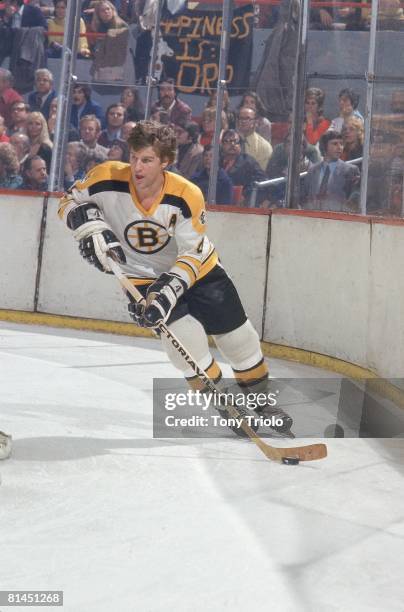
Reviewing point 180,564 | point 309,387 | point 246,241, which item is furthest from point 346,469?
point 246,241

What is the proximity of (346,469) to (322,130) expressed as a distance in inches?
129

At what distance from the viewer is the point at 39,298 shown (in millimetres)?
6625

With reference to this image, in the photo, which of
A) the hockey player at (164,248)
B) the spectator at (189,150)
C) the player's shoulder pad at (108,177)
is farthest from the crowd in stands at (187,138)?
the player's shoulder pad at (108,177)

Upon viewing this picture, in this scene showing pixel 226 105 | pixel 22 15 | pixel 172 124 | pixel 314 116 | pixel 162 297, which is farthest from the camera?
pixel 22 15

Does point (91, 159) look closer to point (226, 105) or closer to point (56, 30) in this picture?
point (226, 105)

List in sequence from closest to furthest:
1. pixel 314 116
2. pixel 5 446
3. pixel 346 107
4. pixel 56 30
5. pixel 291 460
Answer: pixel 5 446 → pixel 291 460 → pixel 346 107 → pixel 314 116 → pixel 56 30

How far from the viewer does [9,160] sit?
7465mm

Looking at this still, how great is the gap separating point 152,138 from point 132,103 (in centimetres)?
364

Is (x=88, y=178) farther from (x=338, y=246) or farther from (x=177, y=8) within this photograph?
(x=177, y=8)

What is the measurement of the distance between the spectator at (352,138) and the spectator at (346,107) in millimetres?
27

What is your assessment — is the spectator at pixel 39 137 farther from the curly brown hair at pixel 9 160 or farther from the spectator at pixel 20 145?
the curly brown hair at pixel 9 160

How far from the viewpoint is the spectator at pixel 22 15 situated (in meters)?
7.98

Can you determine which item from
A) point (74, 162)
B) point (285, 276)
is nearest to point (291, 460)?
point (285, 276)

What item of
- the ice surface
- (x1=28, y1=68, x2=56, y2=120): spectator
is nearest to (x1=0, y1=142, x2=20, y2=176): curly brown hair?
(x1=28, y1=68, x2=56, y2=120): spectator
